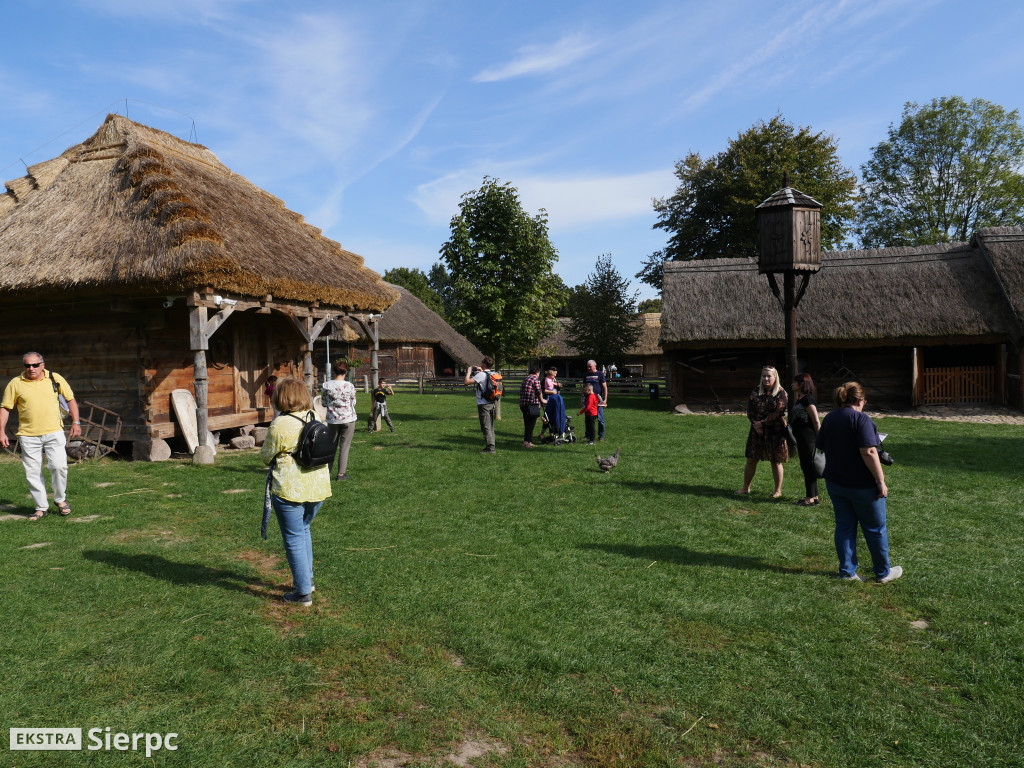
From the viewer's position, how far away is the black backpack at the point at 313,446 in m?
4.72

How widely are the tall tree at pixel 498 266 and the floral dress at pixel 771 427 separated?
36.6 feet

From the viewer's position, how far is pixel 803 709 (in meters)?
3.51

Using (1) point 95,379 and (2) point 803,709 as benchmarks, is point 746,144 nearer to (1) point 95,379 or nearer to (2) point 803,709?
(1) point 95,379

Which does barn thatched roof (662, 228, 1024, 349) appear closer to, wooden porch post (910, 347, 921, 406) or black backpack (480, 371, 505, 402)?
wooden porch post (910, 347, 921, 406)

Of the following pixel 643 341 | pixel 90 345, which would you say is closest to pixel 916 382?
pixel 643 341

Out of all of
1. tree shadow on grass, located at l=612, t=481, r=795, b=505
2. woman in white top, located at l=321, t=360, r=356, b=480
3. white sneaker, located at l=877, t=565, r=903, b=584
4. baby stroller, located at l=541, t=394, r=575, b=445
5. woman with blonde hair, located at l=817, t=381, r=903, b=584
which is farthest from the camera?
baby stroller, located at l=541, t=394, r=575, b=445

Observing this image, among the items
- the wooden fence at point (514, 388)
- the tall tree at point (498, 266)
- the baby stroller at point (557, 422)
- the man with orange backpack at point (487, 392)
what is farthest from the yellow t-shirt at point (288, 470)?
the wooden fence at point (514, 388)

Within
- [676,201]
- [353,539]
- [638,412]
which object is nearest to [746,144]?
[676,201]

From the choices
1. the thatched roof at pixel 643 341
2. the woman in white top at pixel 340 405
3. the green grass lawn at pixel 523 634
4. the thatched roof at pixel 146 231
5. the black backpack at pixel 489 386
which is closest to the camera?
the green grass lawn at pixel 523 634

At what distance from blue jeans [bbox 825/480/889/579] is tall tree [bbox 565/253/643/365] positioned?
847 inches

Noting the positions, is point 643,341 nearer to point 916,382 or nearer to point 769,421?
point 916,382

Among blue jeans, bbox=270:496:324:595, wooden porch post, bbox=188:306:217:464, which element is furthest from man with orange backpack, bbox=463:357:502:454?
blue jeans, bbox=270:496:324:595

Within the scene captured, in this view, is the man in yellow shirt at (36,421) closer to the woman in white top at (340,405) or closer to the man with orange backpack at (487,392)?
the woman in white top at (340,405)

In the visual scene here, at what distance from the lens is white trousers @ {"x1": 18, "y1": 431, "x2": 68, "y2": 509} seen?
7266 mm
